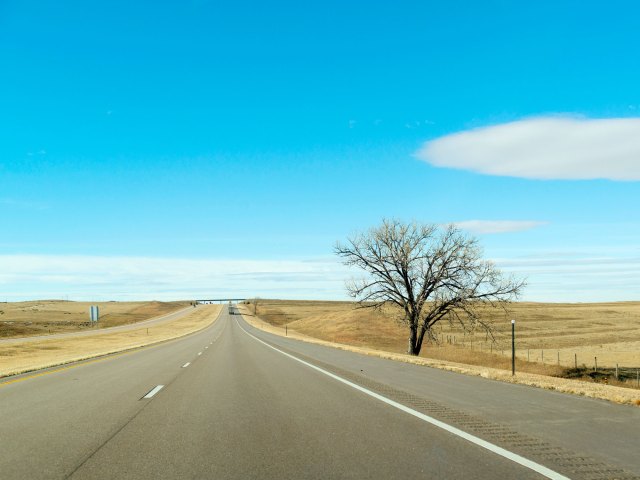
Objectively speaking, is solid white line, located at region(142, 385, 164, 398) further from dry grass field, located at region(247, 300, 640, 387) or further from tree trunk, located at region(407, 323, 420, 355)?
tree trunk, located at region(407, 323, 420, 355)

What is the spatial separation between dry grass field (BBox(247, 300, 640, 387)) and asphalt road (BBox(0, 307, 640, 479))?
17724mm

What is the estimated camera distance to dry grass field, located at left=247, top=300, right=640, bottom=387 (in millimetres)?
33344

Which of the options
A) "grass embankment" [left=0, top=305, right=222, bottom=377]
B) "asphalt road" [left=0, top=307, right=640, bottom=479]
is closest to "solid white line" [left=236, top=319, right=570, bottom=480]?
"asphalt road" [left=0, top=307, right=640, bottom=479]

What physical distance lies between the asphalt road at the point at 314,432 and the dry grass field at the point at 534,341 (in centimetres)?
1772

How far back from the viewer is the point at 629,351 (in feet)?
159

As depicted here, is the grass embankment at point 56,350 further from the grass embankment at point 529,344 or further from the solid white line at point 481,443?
the grass embankment at point 529,344

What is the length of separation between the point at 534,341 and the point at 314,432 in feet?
189

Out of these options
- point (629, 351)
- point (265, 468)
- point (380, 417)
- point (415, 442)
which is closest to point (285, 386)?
point (380, 417)

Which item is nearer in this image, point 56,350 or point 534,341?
point 56,350

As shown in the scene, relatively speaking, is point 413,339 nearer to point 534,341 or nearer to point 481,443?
point 534,341

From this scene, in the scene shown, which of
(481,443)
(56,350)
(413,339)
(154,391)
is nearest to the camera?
(481,443)

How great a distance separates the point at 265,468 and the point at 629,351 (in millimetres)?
50868

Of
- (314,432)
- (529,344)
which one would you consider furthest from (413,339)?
(314,432)

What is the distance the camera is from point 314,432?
7957mm
